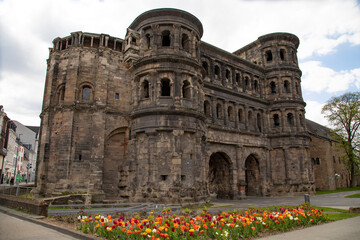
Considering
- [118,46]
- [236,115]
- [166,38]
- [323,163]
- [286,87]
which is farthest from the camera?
[323,163]

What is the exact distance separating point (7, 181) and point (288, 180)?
44019mm

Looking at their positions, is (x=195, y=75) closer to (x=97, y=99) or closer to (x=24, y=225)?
(x=97, y=99)

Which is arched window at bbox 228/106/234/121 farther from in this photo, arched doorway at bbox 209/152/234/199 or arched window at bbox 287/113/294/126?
arched window at bbox 287/113/294/126

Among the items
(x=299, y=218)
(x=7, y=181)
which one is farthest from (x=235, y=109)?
(x=7, y=181)

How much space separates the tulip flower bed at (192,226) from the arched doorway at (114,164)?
1300 cm

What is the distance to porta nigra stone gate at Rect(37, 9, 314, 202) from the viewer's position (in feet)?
64.0

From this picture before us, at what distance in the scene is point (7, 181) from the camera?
44.0 m

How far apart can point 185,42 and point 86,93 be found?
32.2ft

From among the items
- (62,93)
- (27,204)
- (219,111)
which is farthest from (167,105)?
(27,204)

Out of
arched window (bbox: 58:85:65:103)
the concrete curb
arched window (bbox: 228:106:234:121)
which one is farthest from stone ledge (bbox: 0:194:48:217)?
arched window (bbox: 228:106:234:121)

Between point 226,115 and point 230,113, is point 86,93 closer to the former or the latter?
point 226,115

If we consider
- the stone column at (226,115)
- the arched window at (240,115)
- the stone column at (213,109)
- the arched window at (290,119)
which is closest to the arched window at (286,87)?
the arched window at (290,119)

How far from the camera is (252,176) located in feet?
101

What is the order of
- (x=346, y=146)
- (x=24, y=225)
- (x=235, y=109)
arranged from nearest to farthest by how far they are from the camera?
(x=24, y=225) < (x=235, y=109) < (x=346, y=146)
